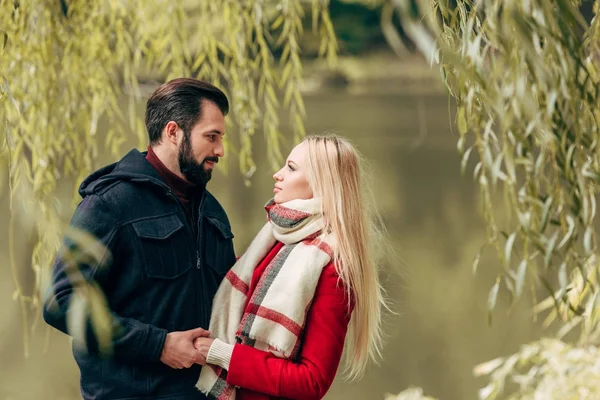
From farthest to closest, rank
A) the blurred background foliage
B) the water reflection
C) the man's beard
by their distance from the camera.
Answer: the water reflection
the man's beard
the blurred background foliage

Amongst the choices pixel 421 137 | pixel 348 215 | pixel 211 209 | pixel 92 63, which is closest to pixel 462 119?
pixel 348 215

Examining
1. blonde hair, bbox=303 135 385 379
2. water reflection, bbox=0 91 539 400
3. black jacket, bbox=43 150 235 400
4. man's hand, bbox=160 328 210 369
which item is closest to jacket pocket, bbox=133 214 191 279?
black jacket, bbox=43 150 235 400

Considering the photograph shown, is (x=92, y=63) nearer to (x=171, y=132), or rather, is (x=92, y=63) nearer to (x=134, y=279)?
(x=171, y=132)

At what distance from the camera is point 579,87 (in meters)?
1.49

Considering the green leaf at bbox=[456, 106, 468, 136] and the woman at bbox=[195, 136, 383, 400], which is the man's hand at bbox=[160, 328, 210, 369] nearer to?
the woman at bbox=[195, 136, 383, 400]

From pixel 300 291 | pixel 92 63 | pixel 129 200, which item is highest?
pixel 92 63

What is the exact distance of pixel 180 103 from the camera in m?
1.67

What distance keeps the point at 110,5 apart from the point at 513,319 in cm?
411

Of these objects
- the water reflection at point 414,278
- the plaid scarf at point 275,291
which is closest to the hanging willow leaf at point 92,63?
the plaid scarf at point 275,291

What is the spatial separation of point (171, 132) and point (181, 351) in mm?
389

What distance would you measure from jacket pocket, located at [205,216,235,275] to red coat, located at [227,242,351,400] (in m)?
0.21

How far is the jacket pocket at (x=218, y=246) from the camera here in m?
1.71

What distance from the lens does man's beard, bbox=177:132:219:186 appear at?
1.66 meters

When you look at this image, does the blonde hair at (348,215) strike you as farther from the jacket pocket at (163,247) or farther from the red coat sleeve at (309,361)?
the jacket pocket at (163,247)
